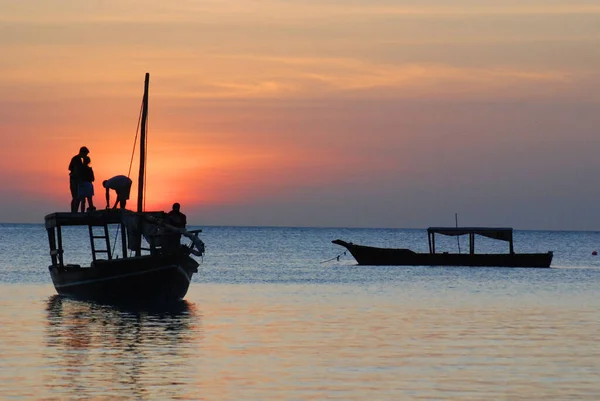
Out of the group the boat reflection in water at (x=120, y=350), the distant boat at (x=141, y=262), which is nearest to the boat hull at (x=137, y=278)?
the distant boat at (x=141, y=262)

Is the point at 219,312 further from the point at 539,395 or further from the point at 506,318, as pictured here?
the point at 539,395

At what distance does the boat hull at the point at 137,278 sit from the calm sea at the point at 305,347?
2.40 feet

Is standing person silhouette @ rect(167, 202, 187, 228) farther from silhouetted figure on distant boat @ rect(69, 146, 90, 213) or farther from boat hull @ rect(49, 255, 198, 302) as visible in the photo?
silhouetted figure on distant boat @ rect(69, 146, 90, 213)

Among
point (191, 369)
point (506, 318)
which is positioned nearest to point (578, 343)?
point (506, 318)

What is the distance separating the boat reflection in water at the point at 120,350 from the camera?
66.9ft

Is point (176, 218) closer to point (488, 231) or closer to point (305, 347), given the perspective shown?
point (305, 347)

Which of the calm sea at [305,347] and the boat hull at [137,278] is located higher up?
the boat hull at [137,278]

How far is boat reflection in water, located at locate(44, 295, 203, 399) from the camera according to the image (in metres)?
20.4

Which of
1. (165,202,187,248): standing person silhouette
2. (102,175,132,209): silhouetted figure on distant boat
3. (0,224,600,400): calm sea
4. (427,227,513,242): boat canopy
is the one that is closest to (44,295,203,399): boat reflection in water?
(0,224,600,400): calm sea

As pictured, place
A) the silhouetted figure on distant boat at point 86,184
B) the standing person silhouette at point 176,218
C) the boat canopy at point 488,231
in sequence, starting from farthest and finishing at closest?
the boat canopy at point 488,231 → the silhouetted figure on distant boat at point 86,184 → the standing person silhouette at point 176,218

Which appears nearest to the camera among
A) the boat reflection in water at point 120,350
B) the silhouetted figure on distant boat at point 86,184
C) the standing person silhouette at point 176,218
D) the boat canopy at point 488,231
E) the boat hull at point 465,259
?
the boat reflection in water at point 120,350

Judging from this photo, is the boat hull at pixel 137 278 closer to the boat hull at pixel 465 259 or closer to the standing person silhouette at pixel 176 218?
the standing person silhouette at pixel 176 218

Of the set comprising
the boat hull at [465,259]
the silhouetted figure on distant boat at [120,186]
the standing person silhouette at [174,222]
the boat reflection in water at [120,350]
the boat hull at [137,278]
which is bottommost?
the boat hull at [465,259]

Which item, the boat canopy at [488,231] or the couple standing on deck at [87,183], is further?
the boat canopy at [488,231]
